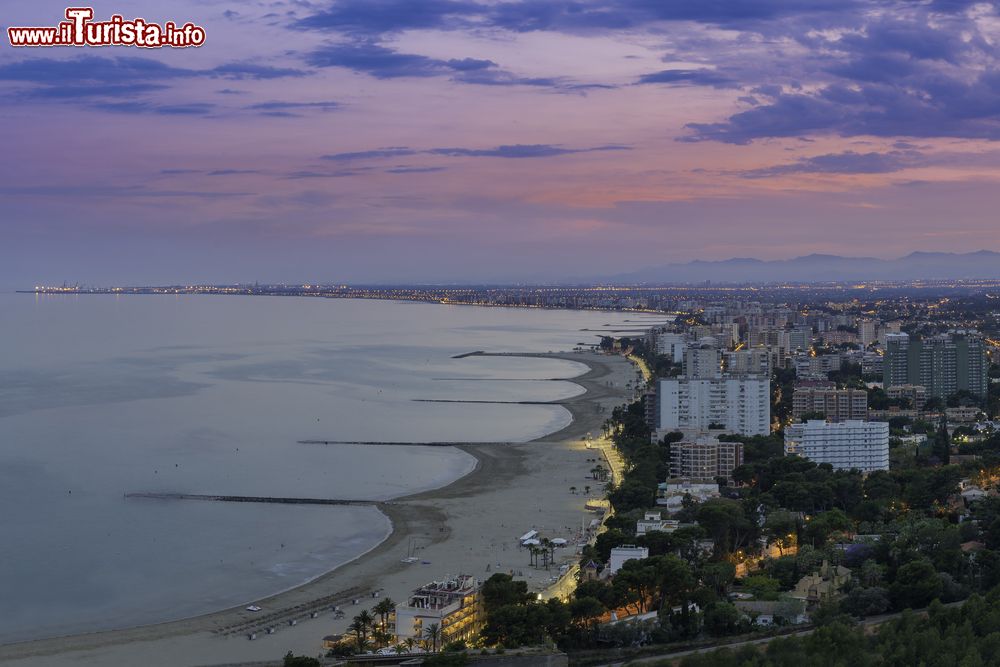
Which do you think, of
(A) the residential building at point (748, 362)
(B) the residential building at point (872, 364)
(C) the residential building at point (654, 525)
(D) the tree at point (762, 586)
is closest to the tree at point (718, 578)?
(D) the tree at point (762, 586)

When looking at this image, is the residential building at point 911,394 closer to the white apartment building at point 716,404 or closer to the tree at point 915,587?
the white apartment building at point 716,404

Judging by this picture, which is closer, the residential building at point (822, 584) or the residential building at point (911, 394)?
the residential building at point (822, 584)

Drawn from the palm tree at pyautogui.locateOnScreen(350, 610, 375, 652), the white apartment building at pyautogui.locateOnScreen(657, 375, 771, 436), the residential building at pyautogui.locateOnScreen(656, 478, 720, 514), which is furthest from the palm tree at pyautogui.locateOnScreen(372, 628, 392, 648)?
the white apartment building at pyautogui.locateOnScreen(657, 375, 771, 436)

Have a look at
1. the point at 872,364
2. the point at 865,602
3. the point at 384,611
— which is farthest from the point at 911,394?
the point at 384,611

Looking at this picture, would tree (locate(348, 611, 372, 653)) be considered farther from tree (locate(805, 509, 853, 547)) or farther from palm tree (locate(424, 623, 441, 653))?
tree (locate(805, 509, 853, 547))

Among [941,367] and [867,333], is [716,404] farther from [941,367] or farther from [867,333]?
[867,333]

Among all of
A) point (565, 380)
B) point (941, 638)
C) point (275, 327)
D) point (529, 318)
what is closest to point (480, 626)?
point (941, 638)
